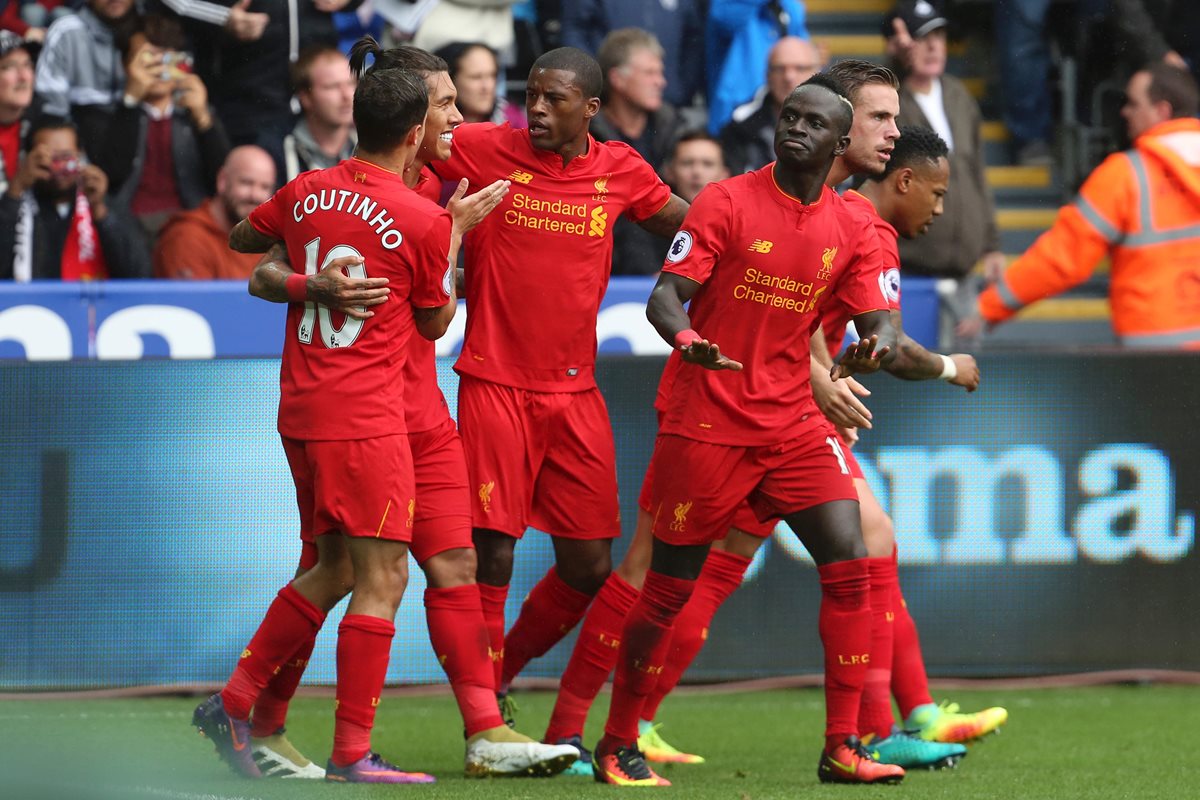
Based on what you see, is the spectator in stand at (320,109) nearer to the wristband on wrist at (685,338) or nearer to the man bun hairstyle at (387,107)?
the man bun hairstyle at (387,107)

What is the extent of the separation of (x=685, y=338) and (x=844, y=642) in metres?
1.15

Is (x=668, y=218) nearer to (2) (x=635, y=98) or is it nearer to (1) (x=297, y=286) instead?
(1) (x=297, y=286)

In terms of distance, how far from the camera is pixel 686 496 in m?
5.51

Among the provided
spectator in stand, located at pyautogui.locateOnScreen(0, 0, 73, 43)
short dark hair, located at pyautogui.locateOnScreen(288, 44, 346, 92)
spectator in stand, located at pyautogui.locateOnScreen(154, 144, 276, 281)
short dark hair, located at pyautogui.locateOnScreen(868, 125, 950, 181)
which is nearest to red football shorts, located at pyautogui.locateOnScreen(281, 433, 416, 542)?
short dark hair, located at pyautogui.locateOnScreen(868, 125, 950, 181)

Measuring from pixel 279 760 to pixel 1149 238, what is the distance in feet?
17.5

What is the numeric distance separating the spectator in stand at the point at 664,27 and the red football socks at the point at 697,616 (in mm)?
5013

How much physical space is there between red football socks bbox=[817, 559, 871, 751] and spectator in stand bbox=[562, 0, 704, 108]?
18.9 ft

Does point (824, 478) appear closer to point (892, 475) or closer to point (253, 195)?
point (892, 475)

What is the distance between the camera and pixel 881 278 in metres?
5.66

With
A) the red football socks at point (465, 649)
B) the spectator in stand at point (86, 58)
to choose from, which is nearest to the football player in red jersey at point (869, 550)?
the red football socks at point (465, 649)

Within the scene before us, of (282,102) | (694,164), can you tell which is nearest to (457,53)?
(694,164)

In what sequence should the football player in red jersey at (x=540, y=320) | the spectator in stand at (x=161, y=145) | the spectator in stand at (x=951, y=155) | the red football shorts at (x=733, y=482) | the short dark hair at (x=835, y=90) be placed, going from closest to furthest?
1. the short dark hair at (x=835, y=90)
2. the red football shorts at (x=733, y=482)
3. the football player in red jersey at (x=540, y=320)
4. the spectator in stand at (x=951, y=155)
5. the spectator in stand at (x=161, y=145)

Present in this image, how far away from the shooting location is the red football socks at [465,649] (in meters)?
5.63

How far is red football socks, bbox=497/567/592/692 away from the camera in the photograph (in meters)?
6.25
